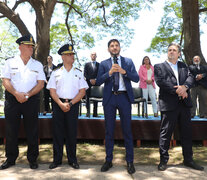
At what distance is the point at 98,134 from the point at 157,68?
2145mm

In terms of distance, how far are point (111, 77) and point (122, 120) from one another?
2.32 ft

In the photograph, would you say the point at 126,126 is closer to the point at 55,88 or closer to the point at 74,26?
the point at 55,88

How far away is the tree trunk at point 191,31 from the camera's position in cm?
695

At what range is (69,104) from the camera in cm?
339

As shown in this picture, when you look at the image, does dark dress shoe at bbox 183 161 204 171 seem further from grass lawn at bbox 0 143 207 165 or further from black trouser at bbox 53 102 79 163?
black trouser at bbox 53 102 79 163

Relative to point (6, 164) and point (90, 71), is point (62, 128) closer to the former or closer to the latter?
point (6, 164)

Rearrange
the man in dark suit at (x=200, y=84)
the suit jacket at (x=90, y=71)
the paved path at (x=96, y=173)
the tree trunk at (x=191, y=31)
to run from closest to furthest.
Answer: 1. the paved path at (x=96, y=173)
2. the man in dark suit at (x=200, y=84)
3. the suit jacket at (x=90, y=71)
4. the tree trunk at (x=191, y=31)

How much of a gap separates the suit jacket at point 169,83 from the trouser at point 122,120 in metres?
0.62

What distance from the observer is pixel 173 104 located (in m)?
3.43

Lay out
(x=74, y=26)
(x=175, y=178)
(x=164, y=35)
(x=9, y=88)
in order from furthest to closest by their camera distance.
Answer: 1. (x=164, y=35)
2. (x=74, y=26)
3. (x=9, y=88)
4. (x=175, y=178)

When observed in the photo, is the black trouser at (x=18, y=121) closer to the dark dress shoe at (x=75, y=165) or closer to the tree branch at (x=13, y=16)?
the dark dress shoe at (x=75, y=165)

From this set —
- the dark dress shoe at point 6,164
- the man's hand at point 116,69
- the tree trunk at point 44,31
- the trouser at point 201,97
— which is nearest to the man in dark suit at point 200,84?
the trouser at point 201,97

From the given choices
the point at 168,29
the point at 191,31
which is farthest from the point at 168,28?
the point at 191,31

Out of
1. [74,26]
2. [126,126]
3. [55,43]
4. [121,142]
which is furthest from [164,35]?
[126,126]
